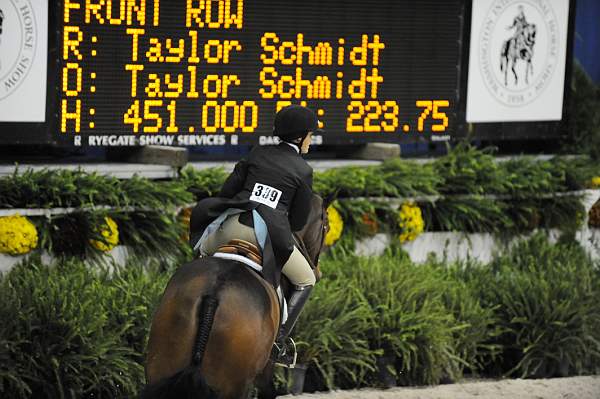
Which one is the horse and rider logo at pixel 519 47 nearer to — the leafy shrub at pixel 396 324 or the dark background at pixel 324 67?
the dark background at pixel 324 67

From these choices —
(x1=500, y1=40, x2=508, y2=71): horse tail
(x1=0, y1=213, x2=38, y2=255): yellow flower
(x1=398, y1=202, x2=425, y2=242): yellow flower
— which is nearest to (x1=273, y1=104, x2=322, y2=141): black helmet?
(x1=0, y1=213, x2=38, y2=255): yellow flower

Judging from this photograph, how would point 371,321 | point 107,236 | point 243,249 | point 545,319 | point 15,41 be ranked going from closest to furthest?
point 243,249 < point 15,41 < point 107,236 < point 371,321 < point 545,319

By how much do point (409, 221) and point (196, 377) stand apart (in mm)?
4868

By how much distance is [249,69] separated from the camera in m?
10.8

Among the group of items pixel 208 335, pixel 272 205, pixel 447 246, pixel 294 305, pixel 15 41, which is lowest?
pixel 447 246

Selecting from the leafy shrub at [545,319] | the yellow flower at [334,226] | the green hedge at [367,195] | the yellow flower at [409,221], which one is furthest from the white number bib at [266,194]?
the yellow flower at [409,221]

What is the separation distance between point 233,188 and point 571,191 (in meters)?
5.03

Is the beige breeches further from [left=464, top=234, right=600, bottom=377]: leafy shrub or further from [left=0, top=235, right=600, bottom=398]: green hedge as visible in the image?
[left=464, top=234, right=600, bottom=377]: leafy shrub

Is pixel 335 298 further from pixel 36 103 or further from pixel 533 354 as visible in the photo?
pixel 36 103

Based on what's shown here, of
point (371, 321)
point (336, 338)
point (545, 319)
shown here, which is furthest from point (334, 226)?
point (545, 319)

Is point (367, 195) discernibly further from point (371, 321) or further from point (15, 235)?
point (15, 235)

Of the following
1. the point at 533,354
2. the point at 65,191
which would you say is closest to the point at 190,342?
the point at 65,191

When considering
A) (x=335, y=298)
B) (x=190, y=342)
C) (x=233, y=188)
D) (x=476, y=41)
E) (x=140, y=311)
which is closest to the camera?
(x=190, y=342)

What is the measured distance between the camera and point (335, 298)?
10.3m
